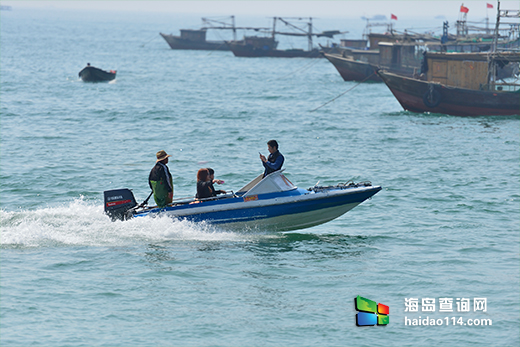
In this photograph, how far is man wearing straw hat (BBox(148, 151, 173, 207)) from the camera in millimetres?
13914

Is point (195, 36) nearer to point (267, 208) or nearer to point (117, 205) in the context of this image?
point (117, 205)

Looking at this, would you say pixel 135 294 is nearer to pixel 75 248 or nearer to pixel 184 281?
pixel 184 281

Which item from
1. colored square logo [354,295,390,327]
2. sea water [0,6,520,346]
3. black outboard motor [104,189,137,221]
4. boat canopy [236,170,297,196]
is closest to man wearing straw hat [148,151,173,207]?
sea water [0,6,520,346]

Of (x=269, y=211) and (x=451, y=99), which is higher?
(x=451, y=99)

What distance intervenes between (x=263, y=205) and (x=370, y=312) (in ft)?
13.0

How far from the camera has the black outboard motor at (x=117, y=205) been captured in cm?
1423

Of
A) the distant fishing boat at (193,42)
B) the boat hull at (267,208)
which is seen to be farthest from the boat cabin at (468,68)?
the distant fishing boat at (193,42)

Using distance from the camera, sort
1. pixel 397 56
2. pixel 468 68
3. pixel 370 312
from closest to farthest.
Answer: pixel 370 312, pixel 468 68, pixel 397 56

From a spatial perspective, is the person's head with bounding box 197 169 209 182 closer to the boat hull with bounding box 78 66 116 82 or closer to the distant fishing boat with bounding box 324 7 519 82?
the boat hull with bounding box 78 66 116 82

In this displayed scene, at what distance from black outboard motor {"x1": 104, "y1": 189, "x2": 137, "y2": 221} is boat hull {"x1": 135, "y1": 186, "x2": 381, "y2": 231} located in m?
0.47

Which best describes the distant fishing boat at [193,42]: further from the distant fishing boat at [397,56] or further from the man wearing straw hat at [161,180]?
the man wearing straw hat at [161,180]

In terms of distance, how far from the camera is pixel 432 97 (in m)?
35.8

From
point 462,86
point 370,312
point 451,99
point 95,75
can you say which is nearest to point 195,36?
point 95,75

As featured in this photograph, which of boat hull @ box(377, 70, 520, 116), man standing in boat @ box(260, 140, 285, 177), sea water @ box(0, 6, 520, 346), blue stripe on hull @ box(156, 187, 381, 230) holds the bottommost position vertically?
sea water @ box(0, 6, 520, 346)
